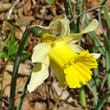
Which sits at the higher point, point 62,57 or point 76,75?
point 62,57

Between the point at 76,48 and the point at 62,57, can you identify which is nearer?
the point at 62,57

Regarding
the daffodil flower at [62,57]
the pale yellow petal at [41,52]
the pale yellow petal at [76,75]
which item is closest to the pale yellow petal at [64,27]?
the daffodil flower at [62,57]

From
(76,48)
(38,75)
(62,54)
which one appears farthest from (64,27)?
(38,75)

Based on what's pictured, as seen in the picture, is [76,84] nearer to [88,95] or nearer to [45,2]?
[88,95]

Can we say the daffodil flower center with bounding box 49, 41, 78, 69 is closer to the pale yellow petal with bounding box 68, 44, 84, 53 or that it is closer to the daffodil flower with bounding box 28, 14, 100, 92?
the daffodil flower with bounding box 28, 14, 100, 92

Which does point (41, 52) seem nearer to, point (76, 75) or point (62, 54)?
point (62, 54)

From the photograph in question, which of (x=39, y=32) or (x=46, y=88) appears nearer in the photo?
(x=39, y=32)

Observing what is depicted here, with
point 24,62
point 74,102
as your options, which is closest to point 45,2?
point 24,62
